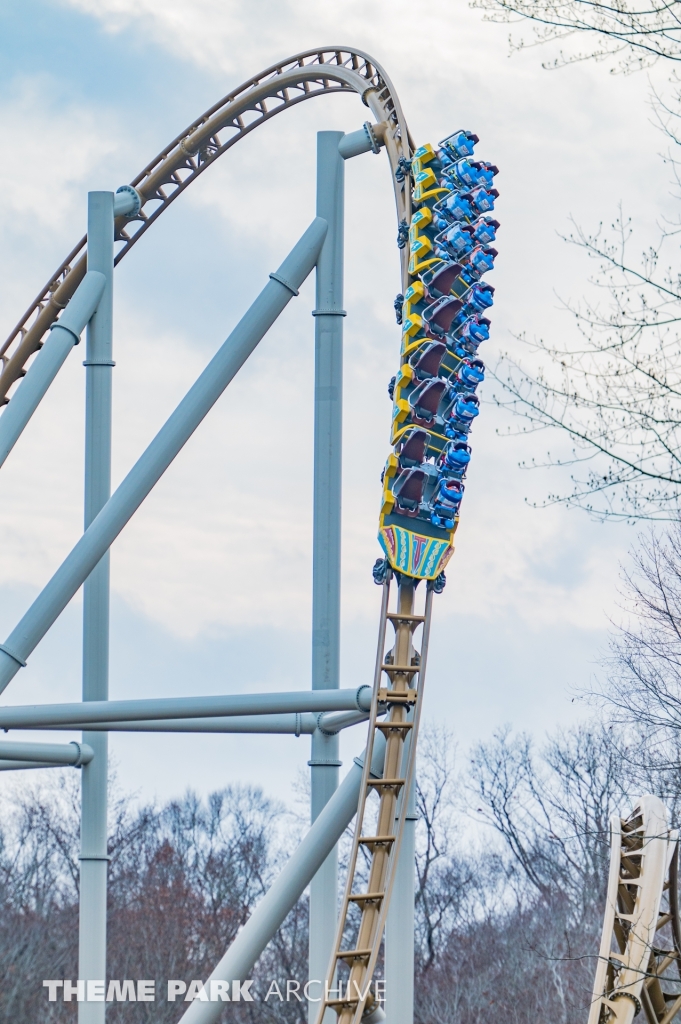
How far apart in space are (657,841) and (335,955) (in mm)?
2668

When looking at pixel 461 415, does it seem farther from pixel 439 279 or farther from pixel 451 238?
pixel 451 238

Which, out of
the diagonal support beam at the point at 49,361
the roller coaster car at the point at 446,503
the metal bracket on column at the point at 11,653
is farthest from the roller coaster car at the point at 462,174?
the metal bracket on column at the point at 11,653

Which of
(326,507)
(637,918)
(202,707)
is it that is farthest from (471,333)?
(637,918)

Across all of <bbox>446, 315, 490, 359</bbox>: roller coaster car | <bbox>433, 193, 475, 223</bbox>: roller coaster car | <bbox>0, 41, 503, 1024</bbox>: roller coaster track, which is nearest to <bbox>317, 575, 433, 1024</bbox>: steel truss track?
<bbox>0, 41, 503, 1024</bbox>: roller coaster track

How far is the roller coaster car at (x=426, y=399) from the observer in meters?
7.28

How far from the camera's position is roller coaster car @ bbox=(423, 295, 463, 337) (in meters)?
7.45

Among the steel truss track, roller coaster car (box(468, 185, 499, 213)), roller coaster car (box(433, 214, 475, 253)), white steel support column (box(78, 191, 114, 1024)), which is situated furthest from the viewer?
white steel support column (box(78, 191, 114, 1024))

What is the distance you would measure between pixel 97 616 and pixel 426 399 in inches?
108

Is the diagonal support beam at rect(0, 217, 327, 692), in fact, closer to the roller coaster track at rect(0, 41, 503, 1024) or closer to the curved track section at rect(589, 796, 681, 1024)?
the roller coaster track at rect(0, 41, 503, 1024)

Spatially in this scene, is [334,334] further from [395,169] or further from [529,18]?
[529,18]

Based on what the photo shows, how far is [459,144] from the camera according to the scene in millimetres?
7773

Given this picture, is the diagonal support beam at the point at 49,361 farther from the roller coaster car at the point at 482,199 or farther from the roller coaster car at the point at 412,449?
the roller coaster car at the point at 482,199

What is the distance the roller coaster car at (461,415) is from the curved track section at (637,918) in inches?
99.0

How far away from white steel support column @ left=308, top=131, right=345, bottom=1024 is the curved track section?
1.61 metres
